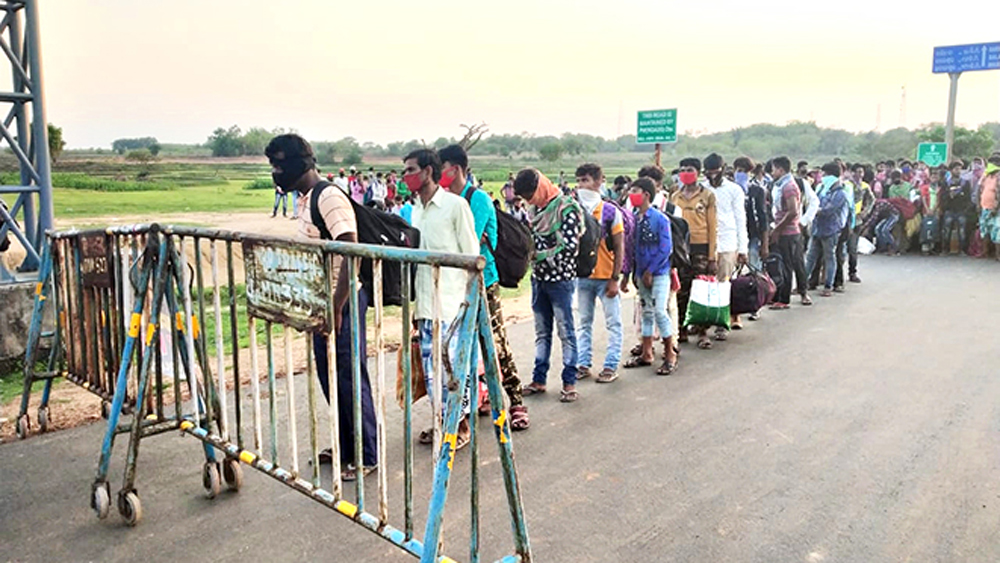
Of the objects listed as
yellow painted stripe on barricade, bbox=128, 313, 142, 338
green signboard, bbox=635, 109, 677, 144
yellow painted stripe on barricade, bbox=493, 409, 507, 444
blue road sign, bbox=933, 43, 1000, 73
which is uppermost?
blue road sign, bbox=933, 43, 1000, 73

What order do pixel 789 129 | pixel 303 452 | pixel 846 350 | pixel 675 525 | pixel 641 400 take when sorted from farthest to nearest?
pixel 789 129 → pixel 846 350 → pixel 641 400 → pixel 303 452 → pixel 675 525

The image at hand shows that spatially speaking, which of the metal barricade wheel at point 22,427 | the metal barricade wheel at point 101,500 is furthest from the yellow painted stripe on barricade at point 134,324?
the metal barricade wheel at point 22,427

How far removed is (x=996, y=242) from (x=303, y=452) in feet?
45.9

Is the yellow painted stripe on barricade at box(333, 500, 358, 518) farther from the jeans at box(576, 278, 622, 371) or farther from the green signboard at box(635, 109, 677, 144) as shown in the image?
the green signboard at box(635, 109, 677, 144)

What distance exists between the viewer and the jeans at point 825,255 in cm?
1027

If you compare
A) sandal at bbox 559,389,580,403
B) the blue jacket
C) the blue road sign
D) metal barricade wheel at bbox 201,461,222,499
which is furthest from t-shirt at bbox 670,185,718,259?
the blue road sign

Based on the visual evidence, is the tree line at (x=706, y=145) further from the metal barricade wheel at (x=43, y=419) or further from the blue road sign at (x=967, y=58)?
the metal barricade wheel at (x=43, y=419)

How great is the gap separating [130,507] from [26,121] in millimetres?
4673

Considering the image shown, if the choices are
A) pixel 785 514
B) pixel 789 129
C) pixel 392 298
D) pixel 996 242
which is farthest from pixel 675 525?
pixel 789 129

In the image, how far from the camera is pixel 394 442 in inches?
189

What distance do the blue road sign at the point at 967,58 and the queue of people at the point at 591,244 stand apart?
1543 centimetres

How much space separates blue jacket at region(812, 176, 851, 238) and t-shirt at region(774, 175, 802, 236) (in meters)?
0.91

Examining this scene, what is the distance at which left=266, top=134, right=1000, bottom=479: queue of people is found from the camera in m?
4.17

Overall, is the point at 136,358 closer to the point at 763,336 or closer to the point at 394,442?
the point at 394,442
